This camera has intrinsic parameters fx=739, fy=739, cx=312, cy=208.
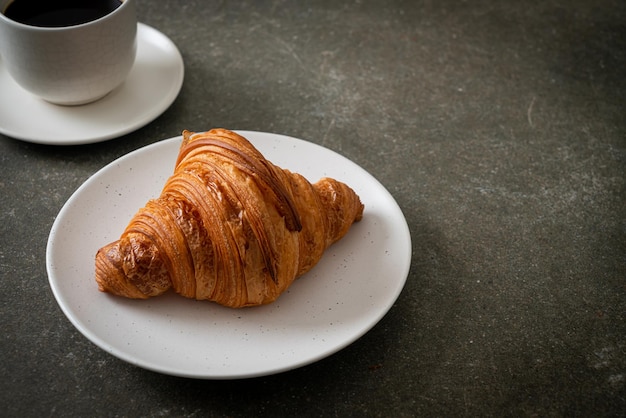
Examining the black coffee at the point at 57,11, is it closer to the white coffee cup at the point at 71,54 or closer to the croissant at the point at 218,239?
the white coffee cup at the point at 71,54

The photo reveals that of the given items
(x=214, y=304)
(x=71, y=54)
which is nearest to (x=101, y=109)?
→ (x=71, y=54)

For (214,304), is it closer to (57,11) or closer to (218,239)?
(218,239)

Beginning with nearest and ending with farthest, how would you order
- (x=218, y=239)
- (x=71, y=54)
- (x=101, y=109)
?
(x=218, y=239)
(x=71, y=54)
(x=101, y=109)

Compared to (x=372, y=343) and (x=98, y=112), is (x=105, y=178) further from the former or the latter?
(x=372, y=343)

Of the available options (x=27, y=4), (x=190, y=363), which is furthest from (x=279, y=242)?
(x=27, y=4)

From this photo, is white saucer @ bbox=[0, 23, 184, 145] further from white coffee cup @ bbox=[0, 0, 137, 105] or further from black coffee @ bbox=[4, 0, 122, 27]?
black coffee @ bbox=[4, 0, 122, 27]

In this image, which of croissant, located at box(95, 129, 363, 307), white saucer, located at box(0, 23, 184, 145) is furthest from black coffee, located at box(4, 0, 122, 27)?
croissant, located at box(95, 129, 363, 307)

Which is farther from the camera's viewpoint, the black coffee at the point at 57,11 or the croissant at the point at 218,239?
the black coffee at the point at 57,11

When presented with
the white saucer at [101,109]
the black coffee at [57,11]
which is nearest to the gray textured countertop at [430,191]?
the white saucer at [101,109]
